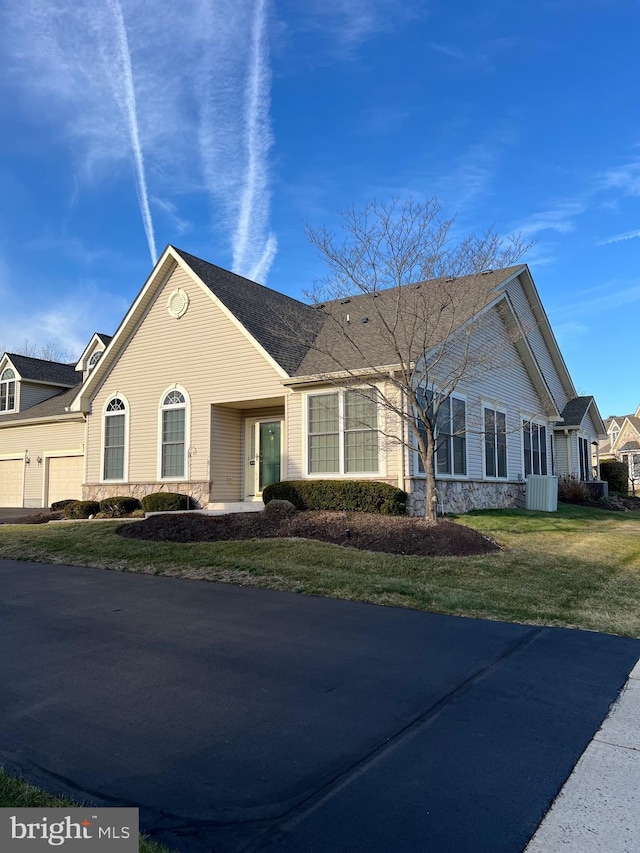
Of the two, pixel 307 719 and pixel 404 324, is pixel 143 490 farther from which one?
pixel 307 719

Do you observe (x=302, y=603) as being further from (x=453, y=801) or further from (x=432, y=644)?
(x=453, y=801)

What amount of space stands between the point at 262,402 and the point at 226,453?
192cm

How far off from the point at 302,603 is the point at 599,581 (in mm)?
4618

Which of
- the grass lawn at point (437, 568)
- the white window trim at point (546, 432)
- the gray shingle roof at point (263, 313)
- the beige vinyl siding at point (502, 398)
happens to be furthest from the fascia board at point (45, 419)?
the white window trim at point (546, 432)

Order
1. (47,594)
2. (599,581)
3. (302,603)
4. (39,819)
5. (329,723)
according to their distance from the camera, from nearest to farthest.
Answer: (39,819) < (329,723) < (302,603) < (47,594) < (599,581)

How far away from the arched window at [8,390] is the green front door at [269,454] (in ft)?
49.7

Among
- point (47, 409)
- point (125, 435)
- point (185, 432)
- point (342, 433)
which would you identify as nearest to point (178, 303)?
point (185, 432)

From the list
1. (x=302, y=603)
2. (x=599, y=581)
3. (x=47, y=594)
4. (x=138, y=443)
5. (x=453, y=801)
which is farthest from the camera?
(x=138, y=443)

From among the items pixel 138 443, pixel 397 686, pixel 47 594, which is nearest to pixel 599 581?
pixel 397 686

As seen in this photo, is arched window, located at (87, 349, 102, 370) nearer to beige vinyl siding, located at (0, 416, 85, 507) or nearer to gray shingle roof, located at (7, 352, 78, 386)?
gray shingle roof, located at (7, 352, 78, 386)

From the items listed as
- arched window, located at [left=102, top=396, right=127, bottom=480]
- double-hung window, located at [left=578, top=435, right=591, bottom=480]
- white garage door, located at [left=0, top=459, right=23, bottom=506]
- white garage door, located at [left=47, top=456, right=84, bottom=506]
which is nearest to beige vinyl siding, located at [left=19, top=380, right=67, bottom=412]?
white garage door, located at [left=0, top=459, right=23, bottom=506]

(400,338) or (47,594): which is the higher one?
(400,338)

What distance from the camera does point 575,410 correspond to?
83.7ft

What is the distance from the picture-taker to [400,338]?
14430 mm
